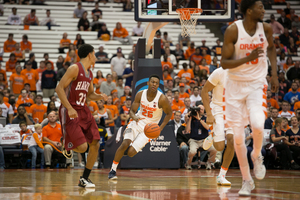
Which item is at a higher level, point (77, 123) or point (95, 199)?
point (77, 123)

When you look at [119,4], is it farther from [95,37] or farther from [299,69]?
[299,69]

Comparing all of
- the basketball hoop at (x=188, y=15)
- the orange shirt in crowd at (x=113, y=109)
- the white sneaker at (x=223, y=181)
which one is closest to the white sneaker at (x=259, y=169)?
the white sneaker at (x=223, y=181)

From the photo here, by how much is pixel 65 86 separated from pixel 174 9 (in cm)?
548

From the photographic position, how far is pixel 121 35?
21.8 meters

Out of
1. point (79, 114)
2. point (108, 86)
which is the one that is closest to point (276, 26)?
point (108, 86)

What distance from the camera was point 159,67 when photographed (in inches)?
482

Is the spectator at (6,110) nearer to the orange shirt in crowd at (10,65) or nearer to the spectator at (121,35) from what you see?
the orange shirt in crowd at (10,65)

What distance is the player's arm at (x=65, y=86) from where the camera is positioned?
6117 mm

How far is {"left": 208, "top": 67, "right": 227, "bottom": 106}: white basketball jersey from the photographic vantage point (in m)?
7.43

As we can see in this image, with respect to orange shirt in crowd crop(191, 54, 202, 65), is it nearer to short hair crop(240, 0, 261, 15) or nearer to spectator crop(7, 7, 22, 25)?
spectator crop(7, 7, 22, 25)

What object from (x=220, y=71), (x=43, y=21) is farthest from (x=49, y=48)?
(x=220, y=71)

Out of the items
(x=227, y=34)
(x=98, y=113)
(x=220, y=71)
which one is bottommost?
(x=98, y=113)

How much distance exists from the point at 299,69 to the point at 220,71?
13.1 m

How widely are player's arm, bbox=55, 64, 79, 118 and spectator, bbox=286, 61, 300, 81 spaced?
581 inches
